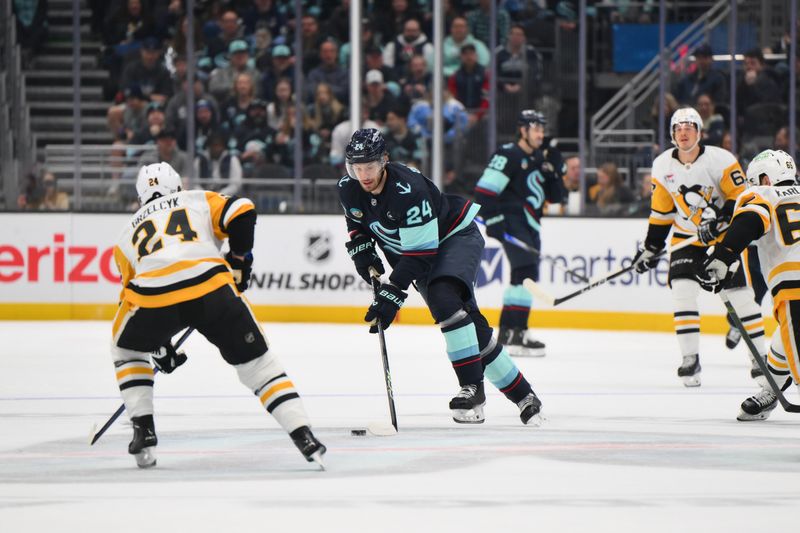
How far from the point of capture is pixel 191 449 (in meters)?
4.84

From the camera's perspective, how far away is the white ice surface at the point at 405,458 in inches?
146

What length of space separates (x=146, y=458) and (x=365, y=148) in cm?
131

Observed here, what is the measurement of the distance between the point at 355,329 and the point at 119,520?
20.7 feet

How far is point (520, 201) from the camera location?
8.48m

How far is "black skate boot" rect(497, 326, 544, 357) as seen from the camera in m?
8.34

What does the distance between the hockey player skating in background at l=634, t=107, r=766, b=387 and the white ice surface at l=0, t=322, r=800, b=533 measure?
0.97 ft

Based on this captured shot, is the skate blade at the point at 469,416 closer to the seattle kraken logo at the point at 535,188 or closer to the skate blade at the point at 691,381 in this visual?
the skate blade at the point at 691,381

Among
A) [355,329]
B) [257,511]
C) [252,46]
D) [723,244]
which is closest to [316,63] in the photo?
[252,46]

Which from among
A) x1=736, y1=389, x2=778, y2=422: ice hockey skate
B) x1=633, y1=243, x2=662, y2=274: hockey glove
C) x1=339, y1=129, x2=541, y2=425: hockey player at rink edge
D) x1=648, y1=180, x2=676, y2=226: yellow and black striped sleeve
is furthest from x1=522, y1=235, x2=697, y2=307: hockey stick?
x1=339, y1=129, x2=541, y2=425: hockey player at rink edge

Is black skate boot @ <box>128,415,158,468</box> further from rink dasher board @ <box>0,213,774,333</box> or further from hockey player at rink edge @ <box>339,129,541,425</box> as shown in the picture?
rink dasher board @ <box>0,213,774,333</box>

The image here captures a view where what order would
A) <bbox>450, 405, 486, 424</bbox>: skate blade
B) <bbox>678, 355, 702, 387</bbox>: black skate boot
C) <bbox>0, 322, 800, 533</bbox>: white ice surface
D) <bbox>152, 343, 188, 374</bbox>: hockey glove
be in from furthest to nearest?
<bbox>678, 355, 702, 387</bbox>: black skate boot, <bbox>450, 405, 486, 424</bbox>: skate blade, <bbox>152, 343, 188, 374</bbox>: hockey glove, <bbox>0, 322, 800, 533</bbox>: white ice surface

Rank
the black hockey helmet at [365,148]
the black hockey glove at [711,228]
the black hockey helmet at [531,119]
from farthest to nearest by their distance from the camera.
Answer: the black hockey helmet at [531,119]
the black hockey glove at [711,228]
the black hockey helmet at [365,148]

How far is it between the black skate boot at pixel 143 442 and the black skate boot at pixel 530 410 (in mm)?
1528

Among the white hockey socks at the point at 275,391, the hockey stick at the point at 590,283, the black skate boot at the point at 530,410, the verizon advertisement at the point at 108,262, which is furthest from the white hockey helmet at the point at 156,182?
the verizon advertisement at the point at 108,262
